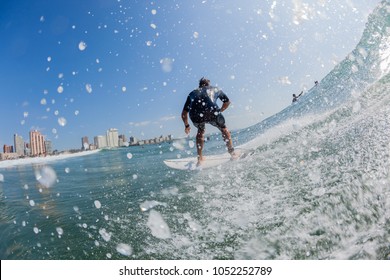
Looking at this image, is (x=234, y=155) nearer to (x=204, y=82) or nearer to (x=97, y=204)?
(x=204, y=82)

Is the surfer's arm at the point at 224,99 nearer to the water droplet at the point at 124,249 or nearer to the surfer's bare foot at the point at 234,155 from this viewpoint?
the surfer's bare foot at the point at 234,155

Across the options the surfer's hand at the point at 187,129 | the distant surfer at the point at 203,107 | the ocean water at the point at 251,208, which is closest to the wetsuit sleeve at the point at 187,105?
the distant surfer at the point at 203,107

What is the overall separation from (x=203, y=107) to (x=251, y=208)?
4.87ft

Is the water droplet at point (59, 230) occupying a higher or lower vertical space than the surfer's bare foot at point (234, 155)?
lower

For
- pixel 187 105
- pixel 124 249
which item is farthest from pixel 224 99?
pixel 124 249

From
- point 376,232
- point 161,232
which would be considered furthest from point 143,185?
point 376,232

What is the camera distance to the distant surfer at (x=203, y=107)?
3379mm

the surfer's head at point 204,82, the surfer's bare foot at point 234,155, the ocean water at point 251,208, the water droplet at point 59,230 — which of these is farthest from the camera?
the surfer's bare foot at point 234,155

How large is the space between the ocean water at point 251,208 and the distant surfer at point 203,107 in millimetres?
545

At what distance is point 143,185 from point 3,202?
1.78 m

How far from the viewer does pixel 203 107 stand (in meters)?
3.46

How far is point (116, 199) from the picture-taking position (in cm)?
313

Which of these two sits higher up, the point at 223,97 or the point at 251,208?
the point at 223,97

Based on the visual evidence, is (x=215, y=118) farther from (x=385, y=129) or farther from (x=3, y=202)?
A: (x=3, y=202)
